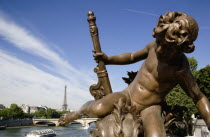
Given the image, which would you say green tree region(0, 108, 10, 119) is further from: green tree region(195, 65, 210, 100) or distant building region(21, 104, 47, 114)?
distant building region(21, 104, 47, 114)

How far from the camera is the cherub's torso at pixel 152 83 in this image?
9.75 ft

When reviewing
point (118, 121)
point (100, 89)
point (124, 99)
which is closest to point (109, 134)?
point (118, 121)

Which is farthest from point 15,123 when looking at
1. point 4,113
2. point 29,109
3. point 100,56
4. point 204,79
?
point 100,56

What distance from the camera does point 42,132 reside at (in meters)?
39.7

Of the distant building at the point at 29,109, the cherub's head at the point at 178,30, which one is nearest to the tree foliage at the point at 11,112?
the distant building at the point at 29,109

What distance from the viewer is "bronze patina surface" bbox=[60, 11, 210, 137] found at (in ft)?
8.47

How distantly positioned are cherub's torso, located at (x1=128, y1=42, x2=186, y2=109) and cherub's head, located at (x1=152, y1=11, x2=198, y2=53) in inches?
17.1

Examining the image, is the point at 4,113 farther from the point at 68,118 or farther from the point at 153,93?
the point at 153,93

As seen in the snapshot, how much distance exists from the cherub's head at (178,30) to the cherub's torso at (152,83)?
43cm

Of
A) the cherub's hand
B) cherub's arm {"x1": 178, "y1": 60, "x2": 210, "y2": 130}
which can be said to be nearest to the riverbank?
the cherub's hand

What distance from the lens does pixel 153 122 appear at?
115 inches

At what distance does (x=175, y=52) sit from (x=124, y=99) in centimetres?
90

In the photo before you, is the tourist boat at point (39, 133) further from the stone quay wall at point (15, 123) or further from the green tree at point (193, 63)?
the green tree at point (193, 63)

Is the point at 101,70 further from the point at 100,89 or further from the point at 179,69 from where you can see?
the point at 179,69
